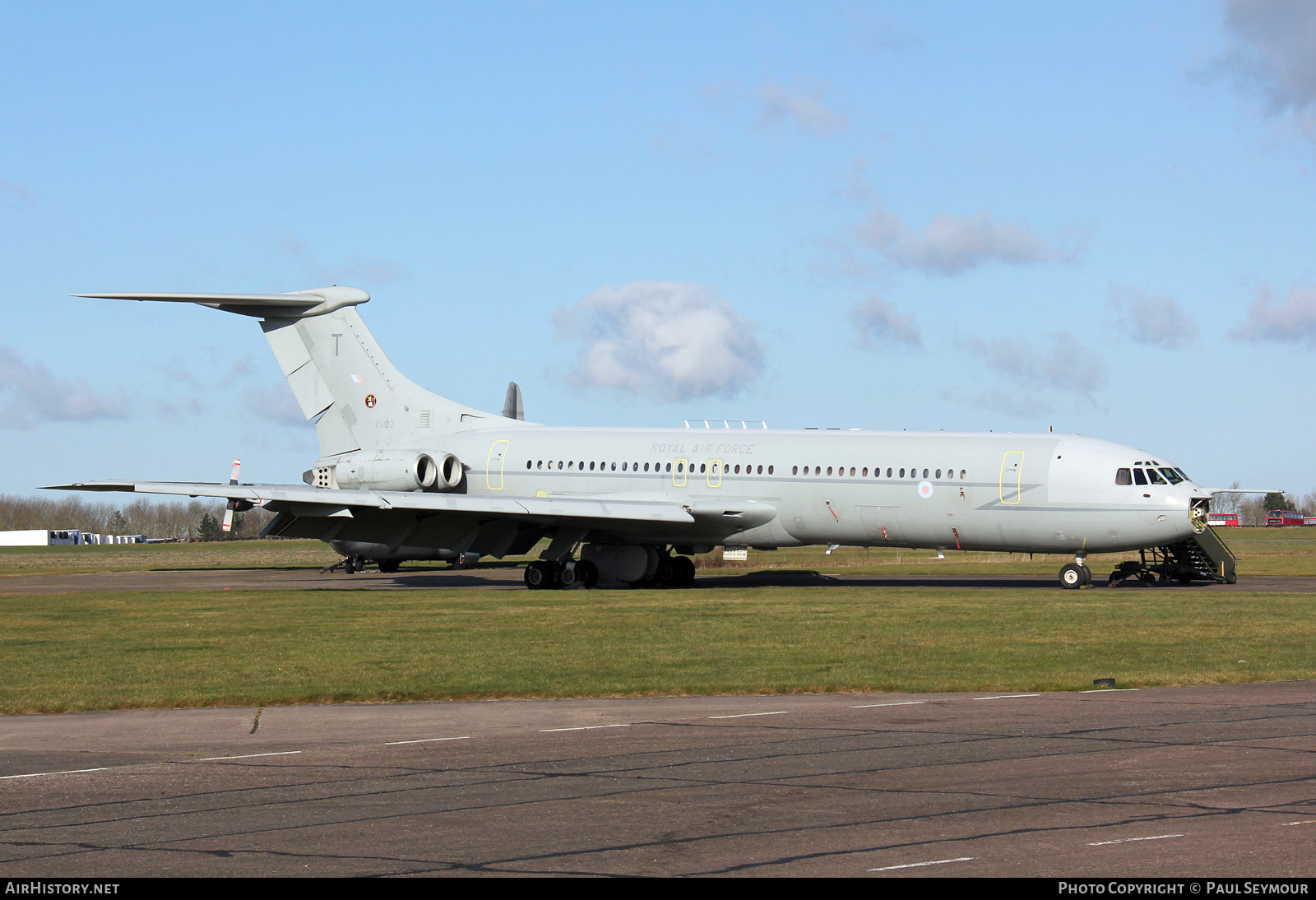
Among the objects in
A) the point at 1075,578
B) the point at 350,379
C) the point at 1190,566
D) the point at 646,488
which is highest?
the point at 350,379

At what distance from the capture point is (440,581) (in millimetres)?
39875

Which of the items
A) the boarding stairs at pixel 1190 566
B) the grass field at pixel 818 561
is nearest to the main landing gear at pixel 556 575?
the grass field at pixel 818 561

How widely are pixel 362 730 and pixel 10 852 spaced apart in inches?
201

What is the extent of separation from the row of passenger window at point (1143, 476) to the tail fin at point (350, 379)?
18.4m

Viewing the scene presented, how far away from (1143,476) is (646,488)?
13.0m

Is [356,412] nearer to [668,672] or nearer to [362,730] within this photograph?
[668,672]

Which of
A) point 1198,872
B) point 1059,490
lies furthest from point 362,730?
point 1059,490

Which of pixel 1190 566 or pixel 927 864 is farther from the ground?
pixel 1190 566

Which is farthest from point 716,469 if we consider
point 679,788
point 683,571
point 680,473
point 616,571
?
point 679,788

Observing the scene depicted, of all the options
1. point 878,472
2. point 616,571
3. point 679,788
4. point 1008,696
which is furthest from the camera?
point 616,571

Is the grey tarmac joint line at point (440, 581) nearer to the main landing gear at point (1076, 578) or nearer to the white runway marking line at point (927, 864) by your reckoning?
the main landing gear at point (1076, 578)

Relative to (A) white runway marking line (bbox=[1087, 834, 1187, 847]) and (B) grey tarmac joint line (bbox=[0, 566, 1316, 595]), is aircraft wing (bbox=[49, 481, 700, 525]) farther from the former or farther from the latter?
(A) white runway marking line (bbox=[1087, 834, 1187, 847])

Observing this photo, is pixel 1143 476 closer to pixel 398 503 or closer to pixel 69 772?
pixel 398 503

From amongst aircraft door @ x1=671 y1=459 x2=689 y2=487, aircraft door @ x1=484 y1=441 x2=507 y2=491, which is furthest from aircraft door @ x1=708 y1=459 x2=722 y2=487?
aircraft door @ x1=484 y1=441 x2=507 y2=491
